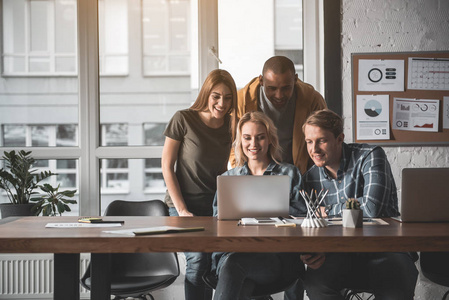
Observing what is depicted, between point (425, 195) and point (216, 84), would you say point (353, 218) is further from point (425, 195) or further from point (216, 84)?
point (216, 84)

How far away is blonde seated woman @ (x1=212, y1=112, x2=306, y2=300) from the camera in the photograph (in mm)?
2141

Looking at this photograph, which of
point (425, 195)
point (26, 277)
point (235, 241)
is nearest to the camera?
point (235, 241)

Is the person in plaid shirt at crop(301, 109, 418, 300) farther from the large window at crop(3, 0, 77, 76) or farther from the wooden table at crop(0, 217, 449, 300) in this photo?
the large window at crop(3, 0, 77, 76)

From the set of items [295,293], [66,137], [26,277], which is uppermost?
[66,137]

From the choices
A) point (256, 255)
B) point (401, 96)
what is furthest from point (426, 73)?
point (256, 255)

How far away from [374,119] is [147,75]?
163 cm

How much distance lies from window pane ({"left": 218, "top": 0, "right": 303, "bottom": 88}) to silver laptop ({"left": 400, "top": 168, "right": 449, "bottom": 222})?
189 centimetres

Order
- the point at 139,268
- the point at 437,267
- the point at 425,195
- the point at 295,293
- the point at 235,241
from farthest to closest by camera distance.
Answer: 1. the point at 139,268
2. the point at 295,293
3. the point at 437,267
4. the point at 425,195
5. the point at 235,241

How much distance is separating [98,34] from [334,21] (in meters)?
1.68

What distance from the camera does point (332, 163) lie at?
8.15 feet

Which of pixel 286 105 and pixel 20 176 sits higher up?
pixel 286 105

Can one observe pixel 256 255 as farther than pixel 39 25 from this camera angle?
No

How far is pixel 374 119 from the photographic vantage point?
3623mm

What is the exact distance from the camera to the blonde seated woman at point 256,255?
214 cm
